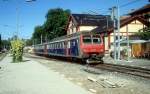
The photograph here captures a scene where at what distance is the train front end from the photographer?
29.5 metres

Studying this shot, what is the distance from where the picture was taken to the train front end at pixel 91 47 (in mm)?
29453

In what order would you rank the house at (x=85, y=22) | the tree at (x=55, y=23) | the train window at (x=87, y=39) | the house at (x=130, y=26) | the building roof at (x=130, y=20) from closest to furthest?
the train window at (x=87, y=39)
the house at (x=130, y=26)
the building roof at (x=130, y=20)
the house at (x=85, y=22)
the tree at (x=55, y=23)

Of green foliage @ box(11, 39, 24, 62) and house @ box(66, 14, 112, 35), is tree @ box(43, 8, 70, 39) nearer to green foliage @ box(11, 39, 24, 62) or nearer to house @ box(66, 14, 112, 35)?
house @ box(66, 14, 112, 35)

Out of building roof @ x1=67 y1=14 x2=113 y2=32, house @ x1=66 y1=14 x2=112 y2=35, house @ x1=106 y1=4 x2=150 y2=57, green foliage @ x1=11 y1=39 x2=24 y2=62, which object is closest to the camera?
green foliage @ x1=11 y1=39 x2=24 y2=62

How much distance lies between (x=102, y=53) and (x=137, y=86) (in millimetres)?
15884

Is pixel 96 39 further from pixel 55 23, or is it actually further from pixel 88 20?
pixel 55 23

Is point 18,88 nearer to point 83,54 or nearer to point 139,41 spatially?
point 83,54

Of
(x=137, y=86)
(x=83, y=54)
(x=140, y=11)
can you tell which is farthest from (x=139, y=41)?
(x=137, y=86)

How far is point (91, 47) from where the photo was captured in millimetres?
29812

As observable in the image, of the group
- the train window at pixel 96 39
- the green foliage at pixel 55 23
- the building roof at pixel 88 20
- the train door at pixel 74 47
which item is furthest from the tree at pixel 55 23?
the train window at pixel 96 39

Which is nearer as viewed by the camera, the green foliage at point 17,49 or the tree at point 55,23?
the green foliage at point 17,49

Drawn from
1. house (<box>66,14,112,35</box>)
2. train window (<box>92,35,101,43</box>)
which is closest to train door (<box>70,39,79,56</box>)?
train window (<box>92,35,101,43</box>)

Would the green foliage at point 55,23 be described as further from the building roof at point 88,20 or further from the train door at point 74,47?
the train door at point 74,47

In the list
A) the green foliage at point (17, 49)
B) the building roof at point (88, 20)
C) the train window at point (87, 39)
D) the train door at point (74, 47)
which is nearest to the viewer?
the train window at point (87, 39)
